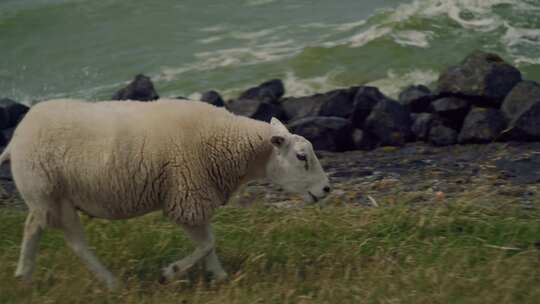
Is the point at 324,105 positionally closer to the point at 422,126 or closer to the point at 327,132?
the point at 327,132

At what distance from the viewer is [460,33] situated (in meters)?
19.6

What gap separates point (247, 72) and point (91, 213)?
1273 centimetres

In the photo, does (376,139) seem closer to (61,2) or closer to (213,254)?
(213,254)

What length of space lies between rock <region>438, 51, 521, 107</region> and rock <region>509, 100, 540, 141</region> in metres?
1.03

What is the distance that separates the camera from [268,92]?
14.3 meters

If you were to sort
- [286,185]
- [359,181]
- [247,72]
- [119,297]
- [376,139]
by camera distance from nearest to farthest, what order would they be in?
[119,297], [286,185], [359,181], [376,139], [247,72]

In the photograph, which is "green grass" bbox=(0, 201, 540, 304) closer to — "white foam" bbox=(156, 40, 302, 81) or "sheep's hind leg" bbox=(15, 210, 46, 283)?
"sheep's hind leg" bbox=(15, 210, 46, 283)

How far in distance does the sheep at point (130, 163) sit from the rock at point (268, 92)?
7.47 metres

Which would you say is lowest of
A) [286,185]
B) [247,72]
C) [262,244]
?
[247,72]

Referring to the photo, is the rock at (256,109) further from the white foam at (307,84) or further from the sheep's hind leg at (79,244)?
the sheep's hind leg at (79,244)

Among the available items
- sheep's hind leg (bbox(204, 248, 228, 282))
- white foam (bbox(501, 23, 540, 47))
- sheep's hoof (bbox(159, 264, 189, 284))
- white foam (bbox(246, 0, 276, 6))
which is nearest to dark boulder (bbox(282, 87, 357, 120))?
white foam (bbox(501, 23, 540, 47))

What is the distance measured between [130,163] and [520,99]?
709 centimetres

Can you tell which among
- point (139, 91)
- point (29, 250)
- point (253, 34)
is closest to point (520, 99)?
point (139, 91)

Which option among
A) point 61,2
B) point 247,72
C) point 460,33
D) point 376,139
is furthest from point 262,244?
point 61,2
